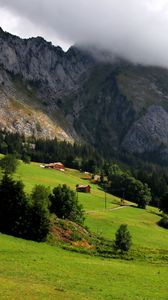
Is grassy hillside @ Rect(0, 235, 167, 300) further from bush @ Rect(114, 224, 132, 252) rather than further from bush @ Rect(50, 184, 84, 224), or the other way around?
bush @ Rect(50, 184, 84, 224)

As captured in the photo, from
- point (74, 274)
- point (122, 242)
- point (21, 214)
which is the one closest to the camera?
point (74, 274)

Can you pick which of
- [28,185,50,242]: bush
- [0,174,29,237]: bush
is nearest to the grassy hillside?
[28,185,50,242]: bush

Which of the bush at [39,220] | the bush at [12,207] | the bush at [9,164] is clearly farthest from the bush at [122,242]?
the bush at [9,164]

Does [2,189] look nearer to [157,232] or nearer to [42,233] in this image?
[42,233]

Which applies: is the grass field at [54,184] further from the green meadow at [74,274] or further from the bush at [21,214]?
the green meadow at [74,274]

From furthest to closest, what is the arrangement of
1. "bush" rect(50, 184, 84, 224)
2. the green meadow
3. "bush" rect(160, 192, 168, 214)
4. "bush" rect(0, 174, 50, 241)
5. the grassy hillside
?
"bush" rect(160, 192, 168, 214) → "bush" rect(50, 184, 84, 224) → "bush" rect(0, 174, 50, 241) → the green meadow → the grassy hillside

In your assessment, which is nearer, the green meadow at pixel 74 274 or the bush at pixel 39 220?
the green meadow at pixel 74 274

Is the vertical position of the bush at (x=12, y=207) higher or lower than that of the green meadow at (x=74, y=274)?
higher

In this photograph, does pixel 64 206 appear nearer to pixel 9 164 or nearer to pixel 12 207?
pixel 12 207

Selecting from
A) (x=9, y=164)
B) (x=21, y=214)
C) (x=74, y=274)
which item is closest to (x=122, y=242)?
(x=21, y=214)

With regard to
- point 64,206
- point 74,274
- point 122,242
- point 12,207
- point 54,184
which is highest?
point 54,184

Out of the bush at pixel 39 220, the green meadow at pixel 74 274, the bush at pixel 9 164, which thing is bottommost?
the green meadow at pixel 74 274

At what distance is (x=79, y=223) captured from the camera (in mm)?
87875

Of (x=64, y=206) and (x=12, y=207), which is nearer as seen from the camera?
(x=12, y=207)
